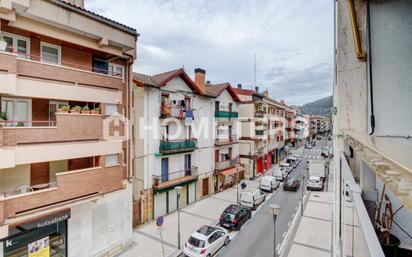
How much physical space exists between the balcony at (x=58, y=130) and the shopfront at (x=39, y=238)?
299 cm

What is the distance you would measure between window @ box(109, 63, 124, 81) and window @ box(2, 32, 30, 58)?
12.2ft

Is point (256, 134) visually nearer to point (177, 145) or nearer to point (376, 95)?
point (177, 145)

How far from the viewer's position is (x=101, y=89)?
1138cm

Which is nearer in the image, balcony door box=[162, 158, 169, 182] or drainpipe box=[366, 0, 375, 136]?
drainpipe box=[366, 0, 375, 136]

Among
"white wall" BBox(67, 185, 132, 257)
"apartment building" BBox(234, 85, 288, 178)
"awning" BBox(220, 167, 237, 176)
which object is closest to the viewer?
"white wall" BBox(67, 185, 132, 257)

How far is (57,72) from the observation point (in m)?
9.80

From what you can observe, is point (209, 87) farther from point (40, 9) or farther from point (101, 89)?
point (40, 9)

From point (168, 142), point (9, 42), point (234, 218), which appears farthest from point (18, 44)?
point (234, 218)

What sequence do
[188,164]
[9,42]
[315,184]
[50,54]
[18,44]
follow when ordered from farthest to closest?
[315,184]
[188,164]
[50,54]
[18,44]
[9,42]

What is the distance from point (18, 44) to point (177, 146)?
36.2 ft

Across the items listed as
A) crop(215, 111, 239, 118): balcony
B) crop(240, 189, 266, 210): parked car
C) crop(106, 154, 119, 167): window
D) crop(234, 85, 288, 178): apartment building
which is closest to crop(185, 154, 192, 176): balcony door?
crop(240, 189, 266, 210): parked car

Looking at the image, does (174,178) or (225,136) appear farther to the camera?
(225,136)

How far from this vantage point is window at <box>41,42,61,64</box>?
33.6ft

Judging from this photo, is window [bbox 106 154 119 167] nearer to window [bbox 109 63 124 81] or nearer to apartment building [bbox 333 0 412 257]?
window [bbox 109 63 124 81]
